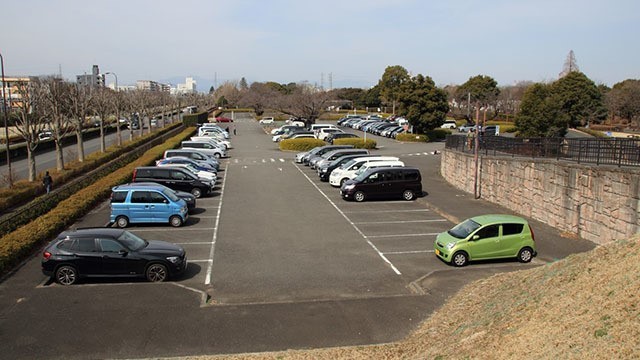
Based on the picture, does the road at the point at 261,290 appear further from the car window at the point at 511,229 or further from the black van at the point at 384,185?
the black van at the point at 384,185

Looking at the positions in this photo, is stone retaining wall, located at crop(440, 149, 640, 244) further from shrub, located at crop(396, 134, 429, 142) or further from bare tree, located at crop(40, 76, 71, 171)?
shrub, located at crop(396, 134, 429, 142)

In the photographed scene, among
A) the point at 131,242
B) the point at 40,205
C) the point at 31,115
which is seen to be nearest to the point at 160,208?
the point at 40,205

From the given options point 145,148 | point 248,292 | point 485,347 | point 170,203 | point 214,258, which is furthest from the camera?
point 145,148

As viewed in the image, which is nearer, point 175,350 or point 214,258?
point 175,350

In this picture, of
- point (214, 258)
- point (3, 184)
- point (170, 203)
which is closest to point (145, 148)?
point (3, 184)

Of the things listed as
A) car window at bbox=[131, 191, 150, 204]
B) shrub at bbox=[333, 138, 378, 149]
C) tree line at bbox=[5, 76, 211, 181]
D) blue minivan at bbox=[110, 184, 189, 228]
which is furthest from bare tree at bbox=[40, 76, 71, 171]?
shrub at bbox=[333, 138, 378, 149]

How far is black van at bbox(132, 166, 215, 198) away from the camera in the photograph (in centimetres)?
2594

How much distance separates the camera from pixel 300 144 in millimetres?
49438

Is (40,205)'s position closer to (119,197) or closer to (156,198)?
(119,197)

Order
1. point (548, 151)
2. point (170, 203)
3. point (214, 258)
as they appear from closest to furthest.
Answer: point (214, 258) → point (170, 203) → point (548, 151)

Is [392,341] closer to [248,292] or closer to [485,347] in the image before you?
[485,347]

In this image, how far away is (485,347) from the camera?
27.3 feet

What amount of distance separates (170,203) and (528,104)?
31.5m

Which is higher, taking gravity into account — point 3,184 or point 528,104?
point 528,104
